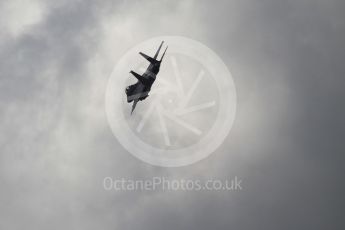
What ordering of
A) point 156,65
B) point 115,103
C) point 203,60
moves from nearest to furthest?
point 156,65, point 203,60, point 115,103

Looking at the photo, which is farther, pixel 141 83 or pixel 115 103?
pixel 115 103

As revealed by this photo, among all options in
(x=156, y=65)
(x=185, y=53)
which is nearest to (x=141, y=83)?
(x=156, y=65)

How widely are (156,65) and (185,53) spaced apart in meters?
31.1

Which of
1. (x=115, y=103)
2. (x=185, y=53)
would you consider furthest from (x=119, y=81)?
(x=185, y=53)

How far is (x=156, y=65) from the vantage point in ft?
523

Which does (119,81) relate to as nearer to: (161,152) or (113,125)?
(113,125)

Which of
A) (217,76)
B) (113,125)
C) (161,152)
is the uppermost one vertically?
(217,76)

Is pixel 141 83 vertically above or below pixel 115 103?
below

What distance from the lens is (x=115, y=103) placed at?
7692 inches

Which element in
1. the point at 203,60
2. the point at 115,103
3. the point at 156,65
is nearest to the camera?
the point at 156,65

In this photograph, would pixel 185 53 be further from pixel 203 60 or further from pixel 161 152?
pixel 161 152

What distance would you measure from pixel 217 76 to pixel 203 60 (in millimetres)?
10040

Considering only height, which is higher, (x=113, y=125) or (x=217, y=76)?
(x=217, y=76)

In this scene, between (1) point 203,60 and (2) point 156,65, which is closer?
(2) point 156,65
